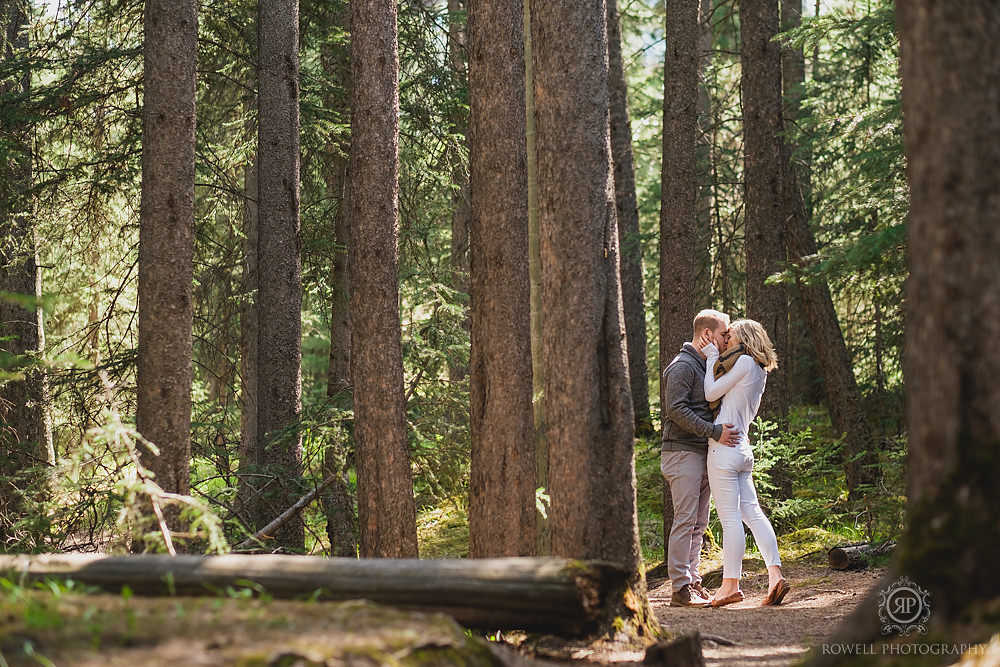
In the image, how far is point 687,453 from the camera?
25.0 ft

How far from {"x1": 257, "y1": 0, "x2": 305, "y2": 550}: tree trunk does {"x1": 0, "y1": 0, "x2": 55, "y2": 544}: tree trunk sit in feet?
8.92

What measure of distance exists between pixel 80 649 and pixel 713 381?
5.75 metres

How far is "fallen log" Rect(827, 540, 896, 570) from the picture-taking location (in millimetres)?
9078

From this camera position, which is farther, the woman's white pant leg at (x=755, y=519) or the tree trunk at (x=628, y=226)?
the tree trunk at (x=628, y=226)

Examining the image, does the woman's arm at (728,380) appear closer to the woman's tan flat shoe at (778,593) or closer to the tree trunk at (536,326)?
the tree trunk at (536,326)

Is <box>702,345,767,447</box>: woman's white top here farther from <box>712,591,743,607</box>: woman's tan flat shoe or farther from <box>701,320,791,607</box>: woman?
<box>712,591,743,607</box>: woman's tan flat shoe

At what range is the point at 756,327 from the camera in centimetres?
750

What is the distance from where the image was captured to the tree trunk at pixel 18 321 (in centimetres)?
908

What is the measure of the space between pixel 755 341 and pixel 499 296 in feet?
7.78

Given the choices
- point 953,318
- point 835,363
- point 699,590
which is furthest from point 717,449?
point 835,363

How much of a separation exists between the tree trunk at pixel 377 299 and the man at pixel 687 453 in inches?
97.3

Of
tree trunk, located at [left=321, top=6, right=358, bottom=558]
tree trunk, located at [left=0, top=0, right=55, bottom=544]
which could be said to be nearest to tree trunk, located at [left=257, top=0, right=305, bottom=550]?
tree trunk, located at [left=321, top=6, right=358, bottom=558]

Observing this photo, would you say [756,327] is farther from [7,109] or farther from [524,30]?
[7,109]

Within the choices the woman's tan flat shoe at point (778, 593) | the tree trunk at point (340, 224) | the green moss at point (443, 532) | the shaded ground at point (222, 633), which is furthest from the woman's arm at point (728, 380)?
the tree trunk at point (340, 224)
